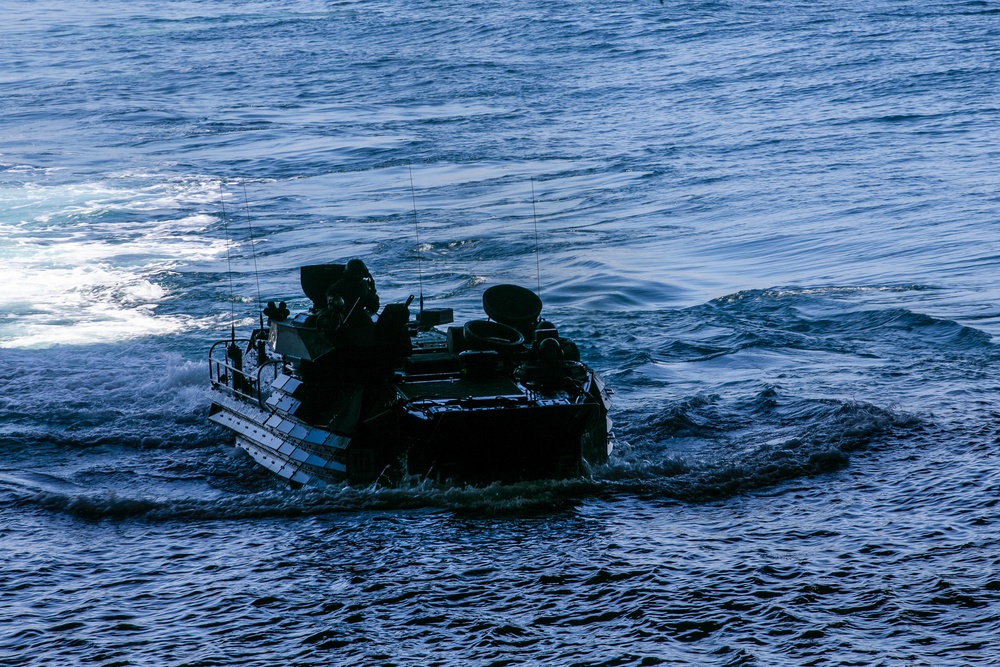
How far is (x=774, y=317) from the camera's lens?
22938 mm

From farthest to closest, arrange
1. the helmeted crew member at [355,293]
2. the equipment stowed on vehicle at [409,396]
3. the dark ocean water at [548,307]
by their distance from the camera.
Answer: the helmeted crew member at [355,293], the equipment stowed on vehicle at [409,396], the dark ocean water at [548,307]

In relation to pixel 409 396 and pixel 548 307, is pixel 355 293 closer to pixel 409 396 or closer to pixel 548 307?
pixel 409 396

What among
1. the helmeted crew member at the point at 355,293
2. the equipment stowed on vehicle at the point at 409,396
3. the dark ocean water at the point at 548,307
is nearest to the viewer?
the dark ocean water at the point at 548,307

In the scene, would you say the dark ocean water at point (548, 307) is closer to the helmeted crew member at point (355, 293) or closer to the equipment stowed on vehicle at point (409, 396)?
the equipment stowed on vehicle at point (409, 396)

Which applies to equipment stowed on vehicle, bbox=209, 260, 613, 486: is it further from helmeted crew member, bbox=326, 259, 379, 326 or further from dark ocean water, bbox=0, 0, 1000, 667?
dark ocean water, bbox=0, 0, 1000, 667

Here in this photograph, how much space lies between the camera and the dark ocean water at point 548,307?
438 inches

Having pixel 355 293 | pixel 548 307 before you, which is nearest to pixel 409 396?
pixel 355 293

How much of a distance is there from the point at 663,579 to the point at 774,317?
1220 centimetres

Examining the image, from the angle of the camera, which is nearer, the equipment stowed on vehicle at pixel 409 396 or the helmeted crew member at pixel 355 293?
the equipment stowed on vehicle at pixel 409 396

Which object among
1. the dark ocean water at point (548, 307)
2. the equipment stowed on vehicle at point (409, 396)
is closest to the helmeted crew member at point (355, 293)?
the equipment stowed on vehicle at point (409, 396)

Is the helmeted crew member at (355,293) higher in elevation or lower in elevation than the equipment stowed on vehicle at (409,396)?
higher

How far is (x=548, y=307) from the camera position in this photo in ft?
82.6

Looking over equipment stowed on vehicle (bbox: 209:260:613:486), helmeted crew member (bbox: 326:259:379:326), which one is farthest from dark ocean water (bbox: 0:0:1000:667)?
helmeted crew member (bbox: 326:259:379:326)

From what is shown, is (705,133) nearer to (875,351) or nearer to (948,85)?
(948,85)
